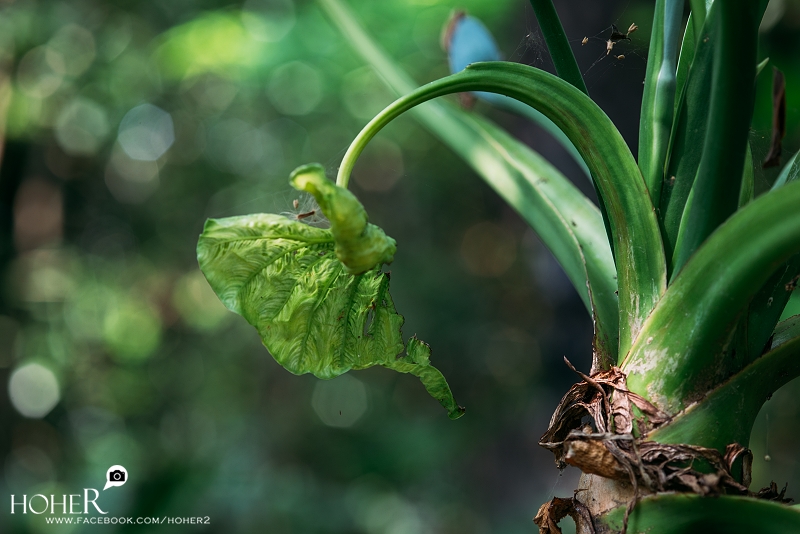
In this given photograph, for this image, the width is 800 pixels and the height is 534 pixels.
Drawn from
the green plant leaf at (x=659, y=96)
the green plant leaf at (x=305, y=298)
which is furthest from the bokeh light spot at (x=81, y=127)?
the green plant leaf at (x=659, y=96)

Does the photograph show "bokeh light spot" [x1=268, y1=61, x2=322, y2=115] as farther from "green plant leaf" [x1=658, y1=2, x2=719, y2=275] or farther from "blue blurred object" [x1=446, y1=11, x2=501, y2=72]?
"green plant leaf" [x1=658, y1=2, x2=719, y2=275]

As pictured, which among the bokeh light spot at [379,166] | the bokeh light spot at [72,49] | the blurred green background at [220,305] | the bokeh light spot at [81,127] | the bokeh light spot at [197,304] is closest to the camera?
the blurred green background at [220,305]

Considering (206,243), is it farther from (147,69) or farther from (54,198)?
(147,69)

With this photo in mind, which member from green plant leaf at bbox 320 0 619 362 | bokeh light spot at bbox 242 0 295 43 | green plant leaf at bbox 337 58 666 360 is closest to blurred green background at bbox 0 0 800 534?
bokeh light spot at bbox 242 0 295 43

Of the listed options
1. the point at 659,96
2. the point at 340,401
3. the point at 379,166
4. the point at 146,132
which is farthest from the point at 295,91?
the point at 659,96

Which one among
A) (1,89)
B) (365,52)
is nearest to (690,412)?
(365,52)

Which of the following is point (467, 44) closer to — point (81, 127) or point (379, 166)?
point (81, 127)

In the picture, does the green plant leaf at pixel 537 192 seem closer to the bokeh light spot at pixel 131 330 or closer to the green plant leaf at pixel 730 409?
the green plant leaf at pixel 730 409
